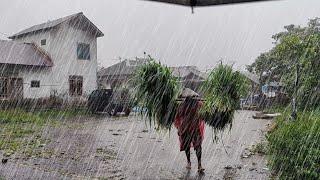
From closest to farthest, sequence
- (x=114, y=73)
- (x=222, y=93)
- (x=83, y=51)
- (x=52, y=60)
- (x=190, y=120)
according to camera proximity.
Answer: (x=222, y=93) → (x=190, y=120) → (x=52, y=60) → (x=83, y=51) → (x=114, y=73)

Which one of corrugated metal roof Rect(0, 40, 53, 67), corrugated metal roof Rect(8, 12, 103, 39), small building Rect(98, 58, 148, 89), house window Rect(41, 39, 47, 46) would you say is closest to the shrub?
corrugated metal roof Rect(0, 40, 53, 67)

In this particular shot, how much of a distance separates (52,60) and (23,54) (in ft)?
6.33

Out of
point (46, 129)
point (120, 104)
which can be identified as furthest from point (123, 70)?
point (46, 129)

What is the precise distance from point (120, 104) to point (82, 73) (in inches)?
198

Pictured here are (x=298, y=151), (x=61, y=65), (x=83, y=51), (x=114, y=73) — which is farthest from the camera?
(x=114, y=73)

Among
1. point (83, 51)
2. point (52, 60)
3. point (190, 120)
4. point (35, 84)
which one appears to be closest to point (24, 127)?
point (35, 84)

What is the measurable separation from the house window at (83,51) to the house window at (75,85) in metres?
1.52

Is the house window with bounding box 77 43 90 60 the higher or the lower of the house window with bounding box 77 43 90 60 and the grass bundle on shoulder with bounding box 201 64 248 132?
the higher

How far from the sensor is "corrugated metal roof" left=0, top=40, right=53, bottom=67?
26.2m

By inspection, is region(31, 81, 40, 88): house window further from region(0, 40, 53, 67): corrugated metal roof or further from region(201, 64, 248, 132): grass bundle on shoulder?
region(201, 64, 248, 132): grass bundle on shoulder

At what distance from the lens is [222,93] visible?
23.2 feet

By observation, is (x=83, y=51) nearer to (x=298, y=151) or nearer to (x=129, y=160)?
(x=129, y=160)

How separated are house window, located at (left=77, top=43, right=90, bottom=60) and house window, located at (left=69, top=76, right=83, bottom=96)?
1.52 meters

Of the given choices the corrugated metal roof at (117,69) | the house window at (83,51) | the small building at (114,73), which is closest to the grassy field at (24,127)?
the house window at (83,51)
